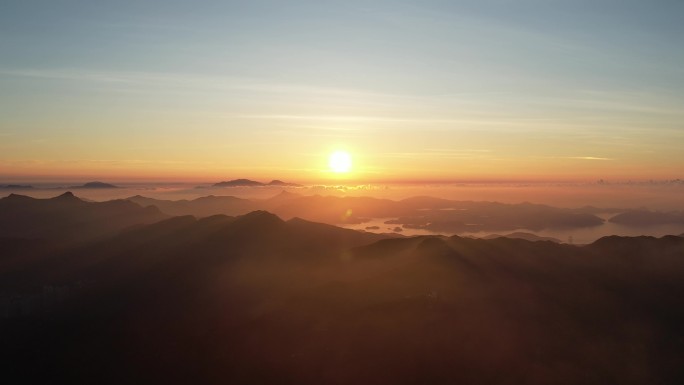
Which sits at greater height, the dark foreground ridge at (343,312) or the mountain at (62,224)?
the mountain at (62,224)

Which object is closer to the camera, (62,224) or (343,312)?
(343,312)

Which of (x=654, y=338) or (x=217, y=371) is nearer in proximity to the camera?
(x=217, y=371)

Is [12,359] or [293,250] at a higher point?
[293,250]

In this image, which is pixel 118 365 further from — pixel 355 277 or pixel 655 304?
pixel 655 304

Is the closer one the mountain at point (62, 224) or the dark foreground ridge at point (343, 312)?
the dark foreground ridge at point (343, 312)

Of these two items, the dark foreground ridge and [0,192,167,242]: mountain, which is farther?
[0,192,167,242]: mountain

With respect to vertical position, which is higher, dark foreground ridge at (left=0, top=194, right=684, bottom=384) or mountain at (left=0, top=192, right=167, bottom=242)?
mountain at (left=0, top=192, right=167, bottom=242)

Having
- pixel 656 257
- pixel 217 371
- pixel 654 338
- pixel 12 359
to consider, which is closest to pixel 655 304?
pixel 654 338

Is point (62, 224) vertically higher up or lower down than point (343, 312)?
higher up
